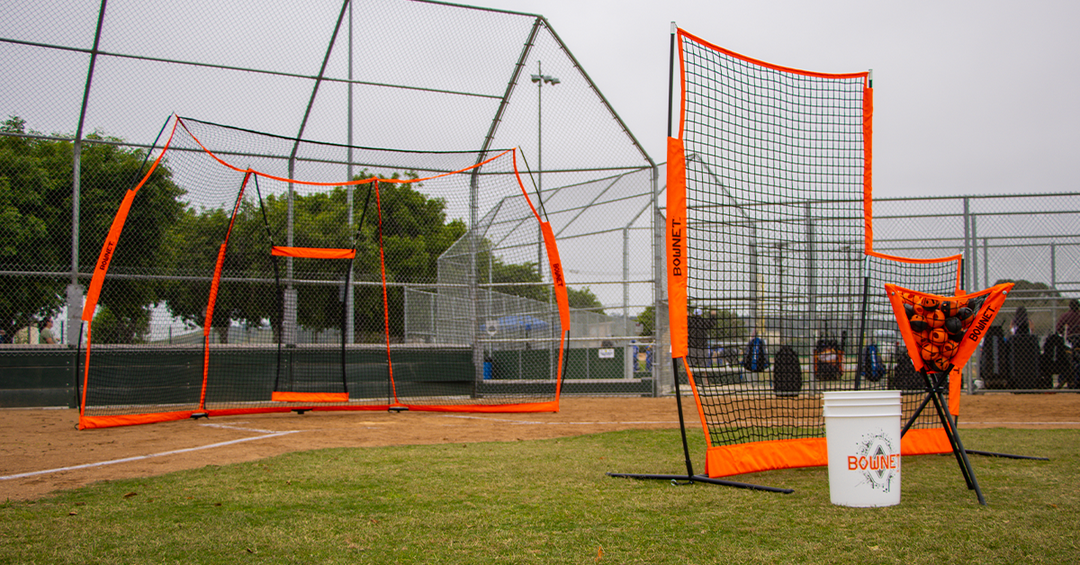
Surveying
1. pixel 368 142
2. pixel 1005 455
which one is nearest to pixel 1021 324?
pixel 1005 455

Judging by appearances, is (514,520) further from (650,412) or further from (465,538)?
(650,412)

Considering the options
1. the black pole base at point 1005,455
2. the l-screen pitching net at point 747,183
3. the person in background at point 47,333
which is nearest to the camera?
the l-screen pitching net at point 747,183

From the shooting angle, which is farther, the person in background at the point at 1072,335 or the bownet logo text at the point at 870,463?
the person in background at the point at 1072,335

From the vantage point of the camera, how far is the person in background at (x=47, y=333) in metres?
9.55

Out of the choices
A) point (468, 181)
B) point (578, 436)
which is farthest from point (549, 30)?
point (578, 436)

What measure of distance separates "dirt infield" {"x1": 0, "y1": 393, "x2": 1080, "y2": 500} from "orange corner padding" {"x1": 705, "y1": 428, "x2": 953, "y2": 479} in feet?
7.22

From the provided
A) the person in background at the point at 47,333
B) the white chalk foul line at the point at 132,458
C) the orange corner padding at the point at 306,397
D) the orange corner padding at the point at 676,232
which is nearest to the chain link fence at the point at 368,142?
the person in background at the point at 47,333

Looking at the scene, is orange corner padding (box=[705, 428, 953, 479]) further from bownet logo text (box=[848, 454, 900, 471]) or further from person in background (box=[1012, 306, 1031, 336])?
person in background (box=[1012, 306, 1031, 336])

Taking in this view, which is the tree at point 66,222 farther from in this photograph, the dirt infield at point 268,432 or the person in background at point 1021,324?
the person in background at point 1021,324

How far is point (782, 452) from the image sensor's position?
15.6 feet

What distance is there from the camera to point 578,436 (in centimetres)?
669

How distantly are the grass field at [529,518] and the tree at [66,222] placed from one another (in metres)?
5.81

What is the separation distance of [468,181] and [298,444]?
565 centimetres

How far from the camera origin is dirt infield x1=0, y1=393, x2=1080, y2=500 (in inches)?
197
